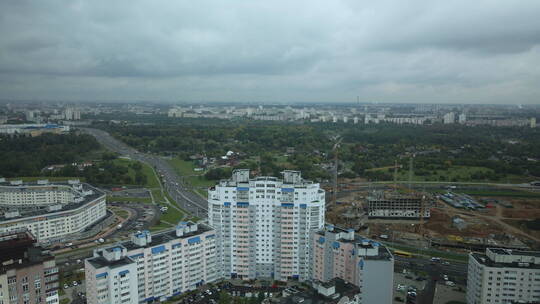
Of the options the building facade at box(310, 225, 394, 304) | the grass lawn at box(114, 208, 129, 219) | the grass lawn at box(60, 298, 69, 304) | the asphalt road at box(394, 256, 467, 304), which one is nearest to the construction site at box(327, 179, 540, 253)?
the asphalt road at box(394, 256, 467, 304)

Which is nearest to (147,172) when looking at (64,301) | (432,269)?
(64,301)

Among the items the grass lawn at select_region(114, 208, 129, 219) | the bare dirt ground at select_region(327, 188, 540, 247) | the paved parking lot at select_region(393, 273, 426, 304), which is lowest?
the paved parking lot at select_region(393, 273, 426, 304)

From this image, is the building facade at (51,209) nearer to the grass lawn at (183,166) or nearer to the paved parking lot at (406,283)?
the grass lawn at (183,166)

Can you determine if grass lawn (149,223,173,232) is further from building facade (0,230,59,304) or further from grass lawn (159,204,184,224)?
building facade (0,230,59,304)

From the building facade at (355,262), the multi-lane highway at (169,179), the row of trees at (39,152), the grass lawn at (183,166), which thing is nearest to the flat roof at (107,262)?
the building facade at (355,262)

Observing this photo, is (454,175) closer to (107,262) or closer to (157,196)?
(157,196)
